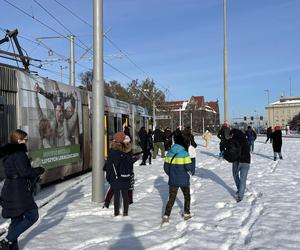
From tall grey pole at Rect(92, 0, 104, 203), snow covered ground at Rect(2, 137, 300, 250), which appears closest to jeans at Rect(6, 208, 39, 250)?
snow covered ground at Rect(2, 137, 300, 250)

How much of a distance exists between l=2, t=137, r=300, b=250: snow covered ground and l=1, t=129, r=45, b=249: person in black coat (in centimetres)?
97

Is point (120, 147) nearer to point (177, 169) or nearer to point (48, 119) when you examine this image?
point (177, 169)

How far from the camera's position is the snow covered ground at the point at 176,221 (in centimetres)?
738

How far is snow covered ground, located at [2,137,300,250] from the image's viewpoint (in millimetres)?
7379

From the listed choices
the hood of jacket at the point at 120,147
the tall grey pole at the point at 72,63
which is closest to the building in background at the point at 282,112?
the tall grey pole at the point at 72,63

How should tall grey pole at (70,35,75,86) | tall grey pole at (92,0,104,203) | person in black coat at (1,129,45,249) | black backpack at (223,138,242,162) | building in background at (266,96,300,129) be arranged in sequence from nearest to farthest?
person in black coat at (1,129,45,249), black backpack at (223,138,242,162), tall grey pole at (92,0,104,203), tall grey pole at (70,35,75,86), building in background at (266,96,300,129)

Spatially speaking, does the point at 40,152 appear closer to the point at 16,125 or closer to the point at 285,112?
the point at 16,125

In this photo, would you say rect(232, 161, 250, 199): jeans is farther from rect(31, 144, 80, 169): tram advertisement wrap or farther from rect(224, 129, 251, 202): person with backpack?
rect(31, 144, 80, 169): tram advertisement wrap

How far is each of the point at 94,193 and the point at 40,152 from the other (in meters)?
3.05

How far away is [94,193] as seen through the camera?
1103 cm

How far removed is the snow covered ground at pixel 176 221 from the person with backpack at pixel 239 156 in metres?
0.41

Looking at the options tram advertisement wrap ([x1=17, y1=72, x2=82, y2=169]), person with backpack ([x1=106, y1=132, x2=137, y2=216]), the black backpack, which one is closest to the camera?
person with backpack ([x1=106, y1=132, x2=137, y2=216])

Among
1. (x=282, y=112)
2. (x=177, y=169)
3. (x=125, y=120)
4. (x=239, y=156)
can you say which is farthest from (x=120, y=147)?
(x=282, y=112)

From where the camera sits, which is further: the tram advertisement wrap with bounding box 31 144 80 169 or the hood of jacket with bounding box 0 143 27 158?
the tram advertisement wrap with bounding box 31 144 80 169
